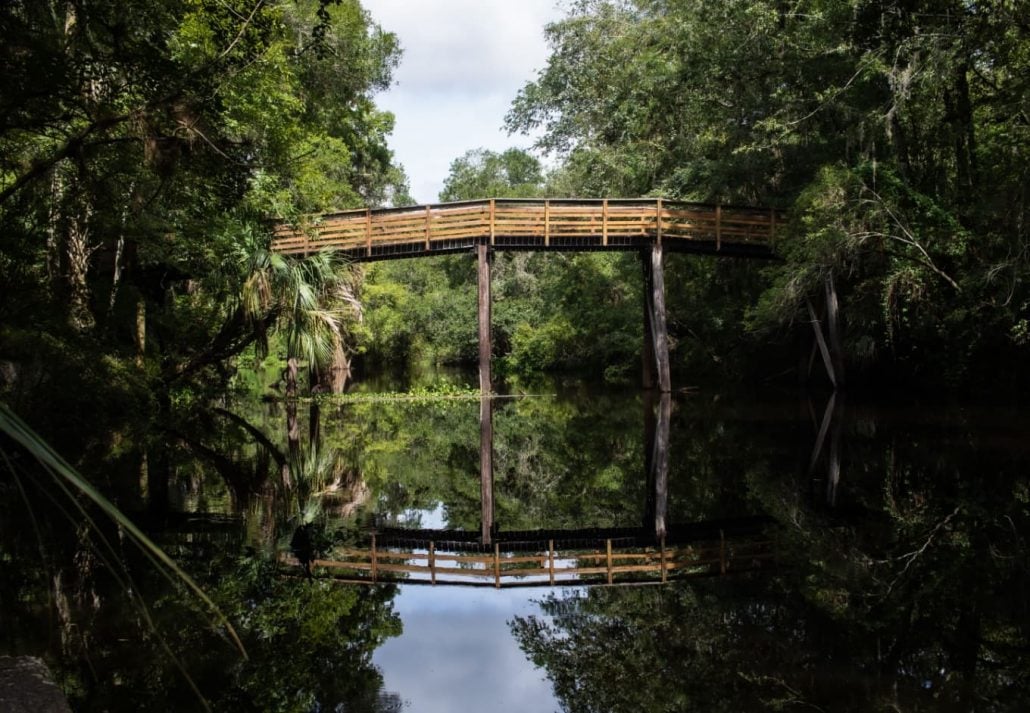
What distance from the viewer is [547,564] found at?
19.5 ft

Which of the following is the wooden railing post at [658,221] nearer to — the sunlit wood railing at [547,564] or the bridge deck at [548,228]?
the bridge deck at [548,228]

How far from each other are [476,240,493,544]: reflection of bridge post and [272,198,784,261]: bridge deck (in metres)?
0.74

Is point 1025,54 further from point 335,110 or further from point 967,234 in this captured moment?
point 335,110

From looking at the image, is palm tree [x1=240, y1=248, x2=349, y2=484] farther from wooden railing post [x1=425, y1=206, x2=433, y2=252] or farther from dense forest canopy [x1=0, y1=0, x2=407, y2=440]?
wooden railing post [x1=425, y1=206, x2=433, y2=252]

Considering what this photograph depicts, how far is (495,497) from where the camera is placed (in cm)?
875

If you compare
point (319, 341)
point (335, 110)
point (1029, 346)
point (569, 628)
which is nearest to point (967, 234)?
point (1029, 346)

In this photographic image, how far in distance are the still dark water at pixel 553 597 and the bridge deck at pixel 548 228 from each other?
1024 cm

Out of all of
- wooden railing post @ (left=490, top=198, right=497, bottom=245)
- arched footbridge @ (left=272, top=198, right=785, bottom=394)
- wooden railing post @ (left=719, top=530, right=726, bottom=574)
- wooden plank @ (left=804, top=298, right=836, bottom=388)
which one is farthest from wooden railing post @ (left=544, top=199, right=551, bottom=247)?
wooden railing post @ (left=719, top=530, right=726, bottom=574)

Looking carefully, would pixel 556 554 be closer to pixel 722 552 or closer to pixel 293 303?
pixel 722 552

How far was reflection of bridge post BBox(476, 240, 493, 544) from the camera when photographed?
323 inches

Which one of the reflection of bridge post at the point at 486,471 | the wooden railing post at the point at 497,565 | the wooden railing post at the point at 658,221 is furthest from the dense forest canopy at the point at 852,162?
the wooden railing post at the point at 497,565

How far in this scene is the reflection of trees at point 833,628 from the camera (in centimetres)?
325

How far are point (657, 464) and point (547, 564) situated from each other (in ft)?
13.1

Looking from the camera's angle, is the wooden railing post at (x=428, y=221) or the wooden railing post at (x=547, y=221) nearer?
the wooden railing post at (x=547, y=221)
